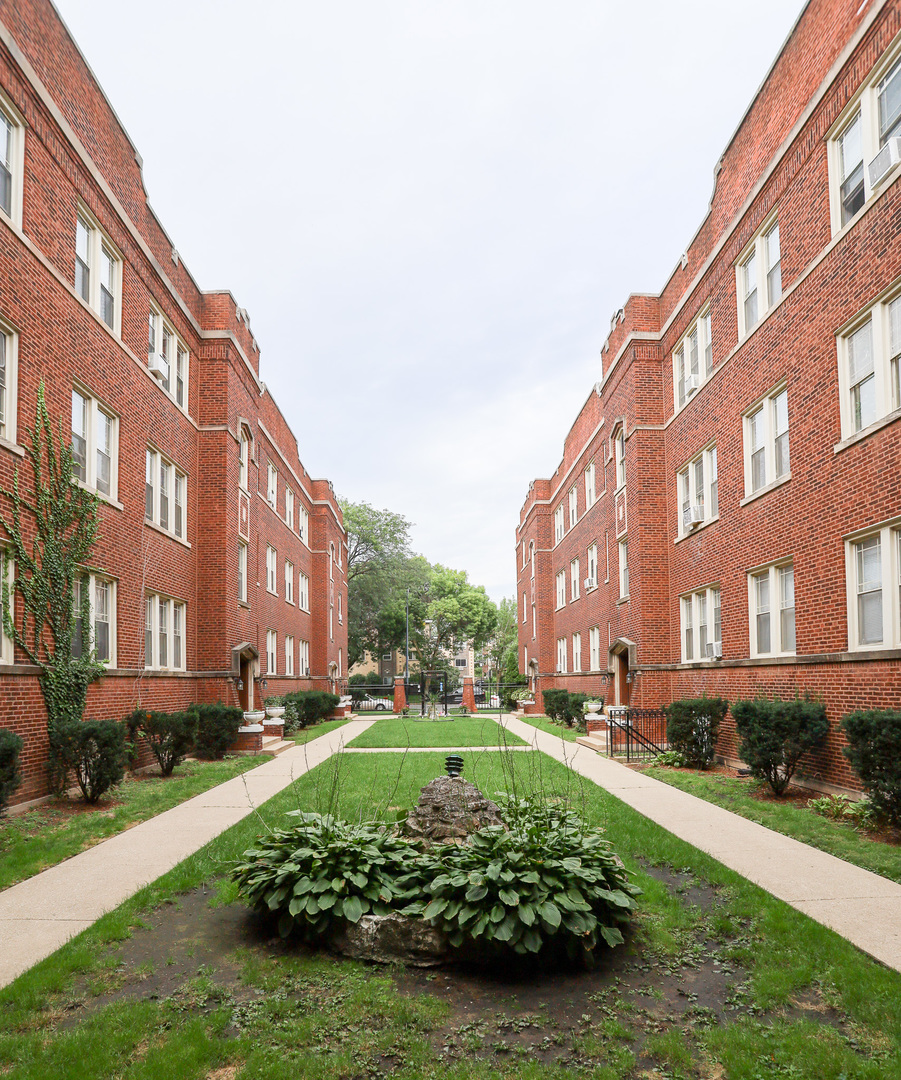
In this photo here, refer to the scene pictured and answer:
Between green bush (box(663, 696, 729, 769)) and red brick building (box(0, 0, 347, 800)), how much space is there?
32.5 ft

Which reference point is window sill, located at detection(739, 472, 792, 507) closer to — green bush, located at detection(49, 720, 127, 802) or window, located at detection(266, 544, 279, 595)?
green bush, located at detection(49, 720, 127, 802)

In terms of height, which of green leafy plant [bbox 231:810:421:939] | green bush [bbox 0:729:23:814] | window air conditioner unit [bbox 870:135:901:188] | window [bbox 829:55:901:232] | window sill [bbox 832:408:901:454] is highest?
window [bbox 829:55:901:232]

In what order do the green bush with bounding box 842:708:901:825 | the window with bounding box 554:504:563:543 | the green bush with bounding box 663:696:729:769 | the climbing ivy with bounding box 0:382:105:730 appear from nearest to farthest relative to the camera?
1. the green bush with bounding box 842:708:901:825
2. the climbing ivy with bounding box 0:382:105:730
3. the green bush with bounding box 663:696:729:769
4. the window with bounding box 554:504:563:543

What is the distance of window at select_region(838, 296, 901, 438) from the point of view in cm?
959

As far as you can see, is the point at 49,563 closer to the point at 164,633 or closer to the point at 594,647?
the point at 164,633

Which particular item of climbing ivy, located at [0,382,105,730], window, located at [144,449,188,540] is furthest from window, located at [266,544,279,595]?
climbing ivy, located at [0,382,105,730]

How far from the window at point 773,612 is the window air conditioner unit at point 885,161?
220 inches

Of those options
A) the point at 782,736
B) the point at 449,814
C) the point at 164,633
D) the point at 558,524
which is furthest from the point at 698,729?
the point at 558,524

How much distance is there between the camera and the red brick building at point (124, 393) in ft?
34.9

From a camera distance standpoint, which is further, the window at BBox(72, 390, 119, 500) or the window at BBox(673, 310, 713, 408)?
the window at BBox(673, 310, 713, 408)

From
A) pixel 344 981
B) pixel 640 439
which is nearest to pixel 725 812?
pixel 344 981

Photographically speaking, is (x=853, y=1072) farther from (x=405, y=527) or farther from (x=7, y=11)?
(x=405, y=527)

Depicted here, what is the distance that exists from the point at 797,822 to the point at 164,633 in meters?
12.6

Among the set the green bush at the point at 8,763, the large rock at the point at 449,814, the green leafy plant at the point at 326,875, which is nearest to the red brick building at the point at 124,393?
the green bush at the point at 8,763
